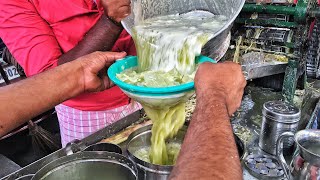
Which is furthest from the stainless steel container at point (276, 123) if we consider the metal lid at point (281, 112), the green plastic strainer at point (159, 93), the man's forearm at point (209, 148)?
the man's forearm at point (209, 148)

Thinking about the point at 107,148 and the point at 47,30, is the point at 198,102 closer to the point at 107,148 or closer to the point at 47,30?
the point at 107,148

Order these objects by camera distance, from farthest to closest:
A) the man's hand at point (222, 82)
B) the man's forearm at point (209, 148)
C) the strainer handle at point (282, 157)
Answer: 1. the strainer handle at point (282, 157)
2. the man's hand at point (222, 82)
3. the man's forearm at point (209, 148)

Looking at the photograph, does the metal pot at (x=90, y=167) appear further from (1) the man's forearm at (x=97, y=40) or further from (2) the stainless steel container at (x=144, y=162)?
(1) the man's forearm at (x=97, y=40)

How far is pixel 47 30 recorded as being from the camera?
208cm

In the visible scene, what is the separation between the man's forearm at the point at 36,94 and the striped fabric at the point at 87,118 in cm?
49

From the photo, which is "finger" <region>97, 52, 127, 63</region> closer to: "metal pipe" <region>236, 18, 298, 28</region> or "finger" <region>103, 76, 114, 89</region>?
"finger" <region>103, 76, 114, 89</region>

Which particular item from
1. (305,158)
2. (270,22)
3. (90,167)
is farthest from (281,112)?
(90,167)

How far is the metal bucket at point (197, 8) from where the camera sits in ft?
5.33

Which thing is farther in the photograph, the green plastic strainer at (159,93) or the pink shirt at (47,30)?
the pink shirt at (47,30)

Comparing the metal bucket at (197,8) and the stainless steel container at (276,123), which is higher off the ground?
the metal bucket at (197,8)

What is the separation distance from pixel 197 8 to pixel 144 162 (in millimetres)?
979

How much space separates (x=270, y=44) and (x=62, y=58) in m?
1.27

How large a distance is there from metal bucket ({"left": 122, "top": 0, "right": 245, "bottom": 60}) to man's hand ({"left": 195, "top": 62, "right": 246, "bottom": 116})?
29 cm

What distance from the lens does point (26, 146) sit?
12.7 ft
